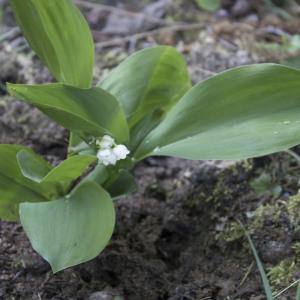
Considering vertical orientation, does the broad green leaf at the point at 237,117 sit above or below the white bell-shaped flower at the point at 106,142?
above

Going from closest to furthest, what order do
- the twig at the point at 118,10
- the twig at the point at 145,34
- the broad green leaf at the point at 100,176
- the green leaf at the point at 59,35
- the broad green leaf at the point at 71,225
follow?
1. the broad green leaf at the point at 71,225
2. the green leaf at the point at 59,35
3. the broad green leaf at the point at 100,176
4. the twig at the point at 145,34
5. the twig at the point at 118,10

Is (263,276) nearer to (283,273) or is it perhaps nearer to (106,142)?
(283,273)

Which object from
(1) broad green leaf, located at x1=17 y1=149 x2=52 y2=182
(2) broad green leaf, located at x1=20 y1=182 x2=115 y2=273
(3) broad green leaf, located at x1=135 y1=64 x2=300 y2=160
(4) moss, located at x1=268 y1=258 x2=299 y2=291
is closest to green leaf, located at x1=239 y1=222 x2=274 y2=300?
(4) moss, located at x1=268 y1=258 x2=299 y2=291

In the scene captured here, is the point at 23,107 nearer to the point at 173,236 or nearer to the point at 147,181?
the point at 147,181

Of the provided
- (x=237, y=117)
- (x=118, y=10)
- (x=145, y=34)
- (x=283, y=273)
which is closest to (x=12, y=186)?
(x=237, y=117)

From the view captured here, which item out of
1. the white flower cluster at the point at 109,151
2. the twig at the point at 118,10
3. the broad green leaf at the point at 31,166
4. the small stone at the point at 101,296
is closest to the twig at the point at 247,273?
the small stone at the point at 101,296

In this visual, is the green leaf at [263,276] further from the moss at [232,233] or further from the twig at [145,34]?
the twig at [145,34]

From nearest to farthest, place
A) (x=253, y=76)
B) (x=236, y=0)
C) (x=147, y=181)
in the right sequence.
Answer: (x=253, y=76) → (x=147, y=181) → (x=236, y=0)

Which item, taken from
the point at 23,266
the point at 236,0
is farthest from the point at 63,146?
the point at 236,0
